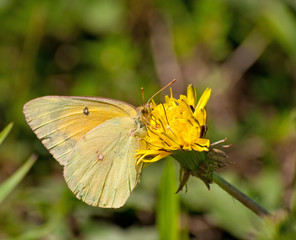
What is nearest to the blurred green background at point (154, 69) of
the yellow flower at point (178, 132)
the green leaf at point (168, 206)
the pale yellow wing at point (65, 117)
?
the green leaf at point (168, 206)

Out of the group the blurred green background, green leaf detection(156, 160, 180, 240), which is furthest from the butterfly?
the blurred green background

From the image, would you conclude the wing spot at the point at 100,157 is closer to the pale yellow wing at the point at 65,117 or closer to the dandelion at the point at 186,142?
the pale yellow wing at the point at 65,117

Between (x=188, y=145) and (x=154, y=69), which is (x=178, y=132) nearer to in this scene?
(x=188, y=145)

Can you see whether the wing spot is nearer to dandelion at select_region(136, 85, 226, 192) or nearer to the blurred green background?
dandelion at select_region(136, 85, 226, 192)

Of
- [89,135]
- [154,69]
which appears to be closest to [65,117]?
[89,135]

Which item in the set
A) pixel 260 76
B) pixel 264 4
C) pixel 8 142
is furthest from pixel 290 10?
pixel 8 142

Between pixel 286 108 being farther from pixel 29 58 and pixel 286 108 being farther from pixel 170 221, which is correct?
pixel 29 58
